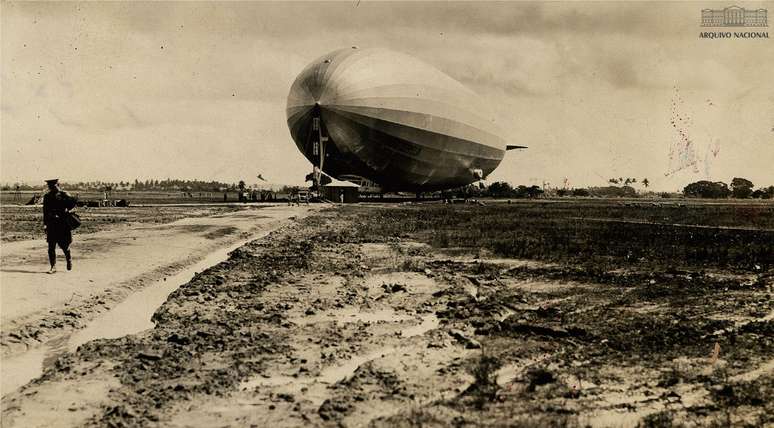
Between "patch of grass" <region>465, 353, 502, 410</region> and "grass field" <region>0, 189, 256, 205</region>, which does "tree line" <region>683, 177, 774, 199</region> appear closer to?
"grass field" <region>0, 189, 256, 205</region>

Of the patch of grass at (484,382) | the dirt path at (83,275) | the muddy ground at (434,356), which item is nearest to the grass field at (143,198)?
the dirt path at (83,275)

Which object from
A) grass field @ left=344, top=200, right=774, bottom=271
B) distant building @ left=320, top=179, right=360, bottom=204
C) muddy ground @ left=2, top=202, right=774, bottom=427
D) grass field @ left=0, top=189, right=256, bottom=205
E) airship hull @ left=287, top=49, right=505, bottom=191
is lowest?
muddy ground @ left=2, top=202, right=774, bottom=427

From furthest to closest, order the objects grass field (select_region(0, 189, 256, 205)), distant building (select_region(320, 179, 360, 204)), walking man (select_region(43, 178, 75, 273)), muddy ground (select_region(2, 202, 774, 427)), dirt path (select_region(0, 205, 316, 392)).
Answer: grass field (select_region(0, 189, 256, 205))
distant building (select_region(320, 179, 360, 204))
walking man (select_region(43, 178, 75, 273))
dirt path (select_region(0, 205, 316, 392))
muddy ground (select_region(2, 202, 774, 427))

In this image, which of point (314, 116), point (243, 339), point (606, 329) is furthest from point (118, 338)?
point (314, 116)

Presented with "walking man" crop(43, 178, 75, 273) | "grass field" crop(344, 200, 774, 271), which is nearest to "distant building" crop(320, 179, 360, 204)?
"grass field" crop(344, 200, 774, 271)

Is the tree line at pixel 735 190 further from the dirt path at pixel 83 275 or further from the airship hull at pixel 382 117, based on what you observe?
the dirt path at pixel 83 275

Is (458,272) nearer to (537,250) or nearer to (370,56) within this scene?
(537,250)

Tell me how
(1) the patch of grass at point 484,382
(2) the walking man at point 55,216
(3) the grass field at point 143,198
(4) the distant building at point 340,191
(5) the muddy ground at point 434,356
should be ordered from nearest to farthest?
(5) the muddy ground at point 434,356
(1) the patch of grass at point 484,382
(2) the walking man at point 55,216
(4) the distant building at point 340,191
(3) the grass field at point 143,198
